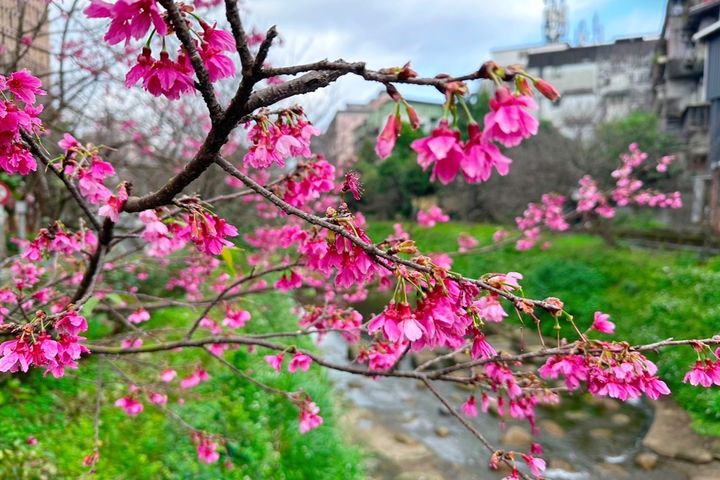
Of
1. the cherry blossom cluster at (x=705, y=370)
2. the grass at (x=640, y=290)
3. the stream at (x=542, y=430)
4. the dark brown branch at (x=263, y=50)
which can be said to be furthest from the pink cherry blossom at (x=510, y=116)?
the grass at (x=640, y=290)

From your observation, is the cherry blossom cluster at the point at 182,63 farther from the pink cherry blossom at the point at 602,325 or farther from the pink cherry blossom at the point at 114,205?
the pink cherry blossom at the point at 602,325

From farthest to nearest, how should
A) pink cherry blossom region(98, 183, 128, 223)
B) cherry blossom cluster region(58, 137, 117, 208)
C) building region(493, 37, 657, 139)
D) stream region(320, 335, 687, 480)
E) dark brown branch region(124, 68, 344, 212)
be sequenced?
building region(493, 37, 657, 139) → stream region(320, 335, 687, 480) → cherry blossom cluster region(58, 137, 117, 208) → pink cherry blossom region(98, 183, 128, 223) → dark brown branch region(124, 68, 344, 212)

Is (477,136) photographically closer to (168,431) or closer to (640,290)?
(168,431)

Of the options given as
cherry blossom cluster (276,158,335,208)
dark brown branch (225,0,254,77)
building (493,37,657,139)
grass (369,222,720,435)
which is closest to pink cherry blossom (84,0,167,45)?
dark brown branch (225,0,254,77)

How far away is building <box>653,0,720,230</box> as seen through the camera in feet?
55.3

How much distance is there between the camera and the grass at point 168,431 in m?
3.67

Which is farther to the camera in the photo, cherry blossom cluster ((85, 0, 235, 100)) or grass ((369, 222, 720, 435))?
grass ((369, 222, 720, 435))

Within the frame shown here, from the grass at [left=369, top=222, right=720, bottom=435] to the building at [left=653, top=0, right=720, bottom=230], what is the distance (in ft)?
17.3

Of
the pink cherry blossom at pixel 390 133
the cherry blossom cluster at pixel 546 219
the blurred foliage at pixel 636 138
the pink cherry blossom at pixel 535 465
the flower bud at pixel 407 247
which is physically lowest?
the pink cherry blossom at pixel 535 465

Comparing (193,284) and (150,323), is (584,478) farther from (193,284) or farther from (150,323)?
(150,323)

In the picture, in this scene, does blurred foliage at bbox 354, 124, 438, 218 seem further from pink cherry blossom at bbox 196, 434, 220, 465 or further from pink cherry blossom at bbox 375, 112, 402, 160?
pink cherry blossom at bbox 375, 112, 402, 160

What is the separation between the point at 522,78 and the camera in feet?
3.00

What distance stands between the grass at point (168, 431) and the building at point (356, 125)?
355 centimetres

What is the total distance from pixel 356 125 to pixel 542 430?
32.3 metres
